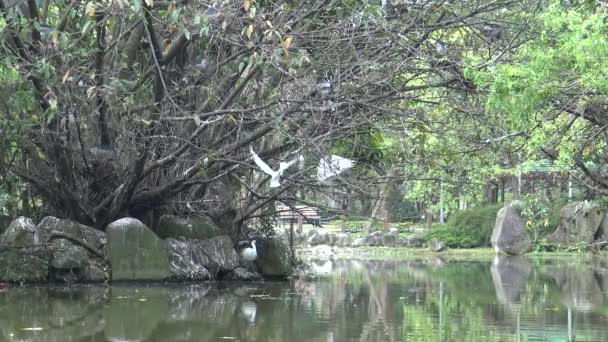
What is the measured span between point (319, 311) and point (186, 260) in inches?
177

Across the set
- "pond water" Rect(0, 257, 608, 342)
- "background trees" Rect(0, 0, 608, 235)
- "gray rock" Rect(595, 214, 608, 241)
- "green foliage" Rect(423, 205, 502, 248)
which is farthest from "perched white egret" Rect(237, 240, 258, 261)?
"green foliage" Rect(423, 205, 502, 248)

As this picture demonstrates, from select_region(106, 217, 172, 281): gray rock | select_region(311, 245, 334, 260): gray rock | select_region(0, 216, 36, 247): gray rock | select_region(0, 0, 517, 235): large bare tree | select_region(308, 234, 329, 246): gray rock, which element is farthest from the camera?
select_region(308, 234, 329, 246): gray rock

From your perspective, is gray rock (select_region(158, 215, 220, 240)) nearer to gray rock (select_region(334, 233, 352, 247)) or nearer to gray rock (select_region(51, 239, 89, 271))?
gray rock (select_region(51, 239, 89, 271))

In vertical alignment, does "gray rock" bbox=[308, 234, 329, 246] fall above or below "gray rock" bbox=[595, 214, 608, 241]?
below

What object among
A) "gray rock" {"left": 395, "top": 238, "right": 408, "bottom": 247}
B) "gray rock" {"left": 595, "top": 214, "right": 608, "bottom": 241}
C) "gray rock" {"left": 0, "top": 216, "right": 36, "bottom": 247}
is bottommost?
"gray rock" {"left": 0, "top": 216, "right": 36, "bottom": 247}

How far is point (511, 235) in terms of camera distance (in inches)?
1203

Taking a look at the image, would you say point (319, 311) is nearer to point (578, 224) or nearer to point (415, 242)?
point (578, 224)

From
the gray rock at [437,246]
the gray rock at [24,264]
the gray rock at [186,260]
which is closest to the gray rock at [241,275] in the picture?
the gray rock at [186,260]

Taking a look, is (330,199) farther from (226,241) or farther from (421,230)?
(421,230)

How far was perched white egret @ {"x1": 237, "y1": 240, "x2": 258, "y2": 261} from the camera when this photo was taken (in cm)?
1664

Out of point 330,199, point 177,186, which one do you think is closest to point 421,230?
point 330,199

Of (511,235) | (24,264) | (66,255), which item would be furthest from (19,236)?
(511,235)

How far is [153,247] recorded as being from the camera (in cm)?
1451

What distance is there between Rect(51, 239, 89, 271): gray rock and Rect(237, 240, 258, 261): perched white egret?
345 cm
